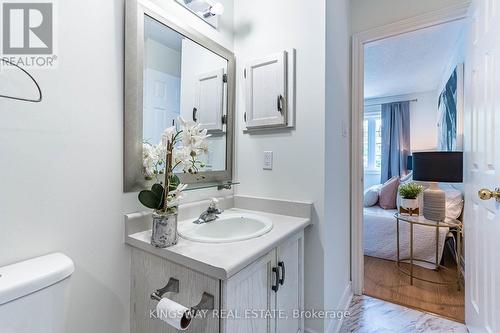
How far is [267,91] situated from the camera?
4.82 ft

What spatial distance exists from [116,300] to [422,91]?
548 cm

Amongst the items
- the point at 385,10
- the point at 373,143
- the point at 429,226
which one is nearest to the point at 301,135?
the point at 385,10

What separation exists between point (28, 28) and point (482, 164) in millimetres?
2032

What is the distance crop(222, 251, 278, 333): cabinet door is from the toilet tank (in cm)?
49

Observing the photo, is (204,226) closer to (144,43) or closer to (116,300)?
(116,300)

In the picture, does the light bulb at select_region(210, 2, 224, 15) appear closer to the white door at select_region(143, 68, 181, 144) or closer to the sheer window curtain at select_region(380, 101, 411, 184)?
the white door at select_region(143, 68, 181, 144)

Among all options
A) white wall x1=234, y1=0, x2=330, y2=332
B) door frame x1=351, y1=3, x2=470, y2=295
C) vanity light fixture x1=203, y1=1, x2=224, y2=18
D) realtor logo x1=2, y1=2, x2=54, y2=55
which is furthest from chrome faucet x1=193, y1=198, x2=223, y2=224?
door frame x1=351, y1=3, x2=470, y2=295

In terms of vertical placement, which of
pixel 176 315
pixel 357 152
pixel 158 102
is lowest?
pixel 176 315

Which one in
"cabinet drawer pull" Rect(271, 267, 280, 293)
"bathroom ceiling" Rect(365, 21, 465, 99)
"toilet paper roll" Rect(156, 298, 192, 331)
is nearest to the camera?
"toilet paper roll" Rect(156, 298, 192, 331)

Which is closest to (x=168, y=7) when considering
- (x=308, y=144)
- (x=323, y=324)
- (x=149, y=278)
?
(x=308, y=144)

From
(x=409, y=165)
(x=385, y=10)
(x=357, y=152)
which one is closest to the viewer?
(x=385, y=10)

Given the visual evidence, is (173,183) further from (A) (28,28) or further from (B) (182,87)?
(A) (28,28)

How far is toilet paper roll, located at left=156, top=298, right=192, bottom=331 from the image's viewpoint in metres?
0.73

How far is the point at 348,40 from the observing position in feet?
6.28
